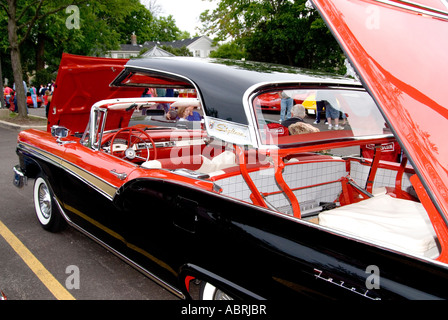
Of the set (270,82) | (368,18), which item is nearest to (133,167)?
(270,82)

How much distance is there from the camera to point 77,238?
13.2 ft

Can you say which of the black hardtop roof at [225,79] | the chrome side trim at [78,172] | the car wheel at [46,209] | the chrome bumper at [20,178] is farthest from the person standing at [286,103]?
the chrome bumper at [20,178]

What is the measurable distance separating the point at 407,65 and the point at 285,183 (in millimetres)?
953

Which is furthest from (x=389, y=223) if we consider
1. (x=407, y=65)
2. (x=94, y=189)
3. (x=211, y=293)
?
(x=94, y=189)

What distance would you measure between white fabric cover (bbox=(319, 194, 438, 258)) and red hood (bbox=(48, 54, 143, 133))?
275 cm

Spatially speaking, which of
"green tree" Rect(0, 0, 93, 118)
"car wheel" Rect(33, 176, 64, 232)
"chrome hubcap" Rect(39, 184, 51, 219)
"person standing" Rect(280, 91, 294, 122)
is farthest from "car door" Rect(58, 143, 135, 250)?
"green tree" Rect(0, 0, 93, 118)

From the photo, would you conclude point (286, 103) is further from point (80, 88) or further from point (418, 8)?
point (418, 8)

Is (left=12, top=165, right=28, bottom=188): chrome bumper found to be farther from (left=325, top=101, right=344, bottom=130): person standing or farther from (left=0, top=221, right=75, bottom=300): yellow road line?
(left=325, top=101, right=344, bottom=130): person standing

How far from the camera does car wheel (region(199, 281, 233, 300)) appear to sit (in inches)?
88.0

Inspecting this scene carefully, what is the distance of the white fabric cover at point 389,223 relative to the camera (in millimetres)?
1854

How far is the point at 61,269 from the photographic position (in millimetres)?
3404

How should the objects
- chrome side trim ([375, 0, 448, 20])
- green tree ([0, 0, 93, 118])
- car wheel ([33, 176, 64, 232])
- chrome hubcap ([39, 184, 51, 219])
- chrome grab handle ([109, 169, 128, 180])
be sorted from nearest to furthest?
chrome side trim ([375, 0, 448, 20]) → chrome grab handle ([109, 169, 128, 180]) → car wheel ([33, 176, 64, 232]) → chrome hubcap ([39, 184, 51, 219]) → green tree ([0, 0, 93, 118])

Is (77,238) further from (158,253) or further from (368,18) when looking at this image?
(368,18)

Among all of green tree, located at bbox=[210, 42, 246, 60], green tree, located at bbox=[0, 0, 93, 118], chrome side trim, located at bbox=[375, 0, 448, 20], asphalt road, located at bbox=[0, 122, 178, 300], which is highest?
green tree, located at bbox=[210, 42, 246, 60]
